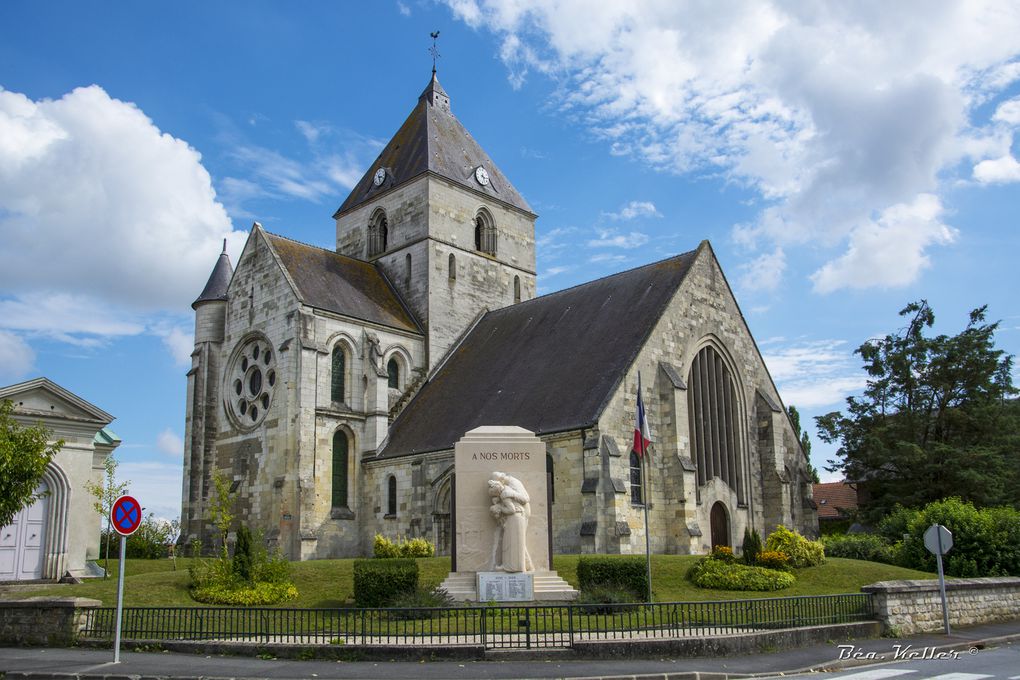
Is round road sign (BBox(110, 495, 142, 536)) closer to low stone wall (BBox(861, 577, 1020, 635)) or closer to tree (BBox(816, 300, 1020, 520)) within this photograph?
low stone wall (BBox(861, 577, 1020, 635))

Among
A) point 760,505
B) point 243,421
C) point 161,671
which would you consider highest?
point 243,421

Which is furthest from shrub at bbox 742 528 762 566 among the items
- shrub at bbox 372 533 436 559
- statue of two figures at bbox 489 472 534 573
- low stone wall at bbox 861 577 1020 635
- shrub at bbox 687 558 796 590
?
shrub at bbox 372 533 436 559

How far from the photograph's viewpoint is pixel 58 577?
23.3m

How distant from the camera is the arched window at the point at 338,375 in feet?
112

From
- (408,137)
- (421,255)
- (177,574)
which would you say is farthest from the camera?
(408,137)

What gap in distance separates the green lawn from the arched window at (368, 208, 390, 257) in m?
20.7

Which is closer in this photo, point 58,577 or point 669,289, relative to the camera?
point 58,577

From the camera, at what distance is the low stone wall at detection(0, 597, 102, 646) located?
14875mm

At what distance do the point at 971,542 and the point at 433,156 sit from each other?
26.8 m

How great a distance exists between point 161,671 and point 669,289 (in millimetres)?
21538

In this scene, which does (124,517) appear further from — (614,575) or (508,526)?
(614,575)

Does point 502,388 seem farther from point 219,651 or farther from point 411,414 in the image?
point 219,651

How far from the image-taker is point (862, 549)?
26547mm

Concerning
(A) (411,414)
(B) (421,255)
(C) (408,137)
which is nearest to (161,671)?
(A) (411,414)
